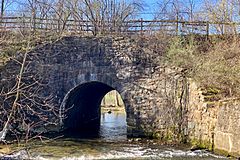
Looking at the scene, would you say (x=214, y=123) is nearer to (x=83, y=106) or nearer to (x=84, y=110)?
(x=83, y=106)

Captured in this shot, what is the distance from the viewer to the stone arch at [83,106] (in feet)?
52.4

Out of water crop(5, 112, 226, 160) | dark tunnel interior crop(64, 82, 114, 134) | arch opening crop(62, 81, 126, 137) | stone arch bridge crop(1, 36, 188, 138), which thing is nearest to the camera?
water crop(5, 112, 226, 160)

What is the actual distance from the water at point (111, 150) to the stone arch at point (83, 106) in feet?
5.19

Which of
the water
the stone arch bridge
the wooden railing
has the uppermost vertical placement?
the wooden railing

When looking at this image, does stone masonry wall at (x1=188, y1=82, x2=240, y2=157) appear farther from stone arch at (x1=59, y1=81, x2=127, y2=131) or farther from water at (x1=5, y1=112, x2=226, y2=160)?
stone arch at (x1=59, y1=81, x2=127, y2=131)

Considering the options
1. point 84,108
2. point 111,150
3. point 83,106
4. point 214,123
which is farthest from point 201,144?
point 84,108

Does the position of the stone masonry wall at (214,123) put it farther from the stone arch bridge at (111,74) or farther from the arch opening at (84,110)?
the arch opening at (84,110)

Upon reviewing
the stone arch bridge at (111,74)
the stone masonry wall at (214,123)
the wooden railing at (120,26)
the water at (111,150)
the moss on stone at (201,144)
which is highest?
the wooden railing at (120,26)

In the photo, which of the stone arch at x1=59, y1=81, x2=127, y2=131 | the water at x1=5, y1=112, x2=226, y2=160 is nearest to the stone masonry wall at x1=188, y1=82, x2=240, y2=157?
the water at x1=5, y1=112, x2=226, y2=160

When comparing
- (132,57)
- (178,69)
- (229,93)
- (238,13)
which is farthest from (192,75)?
(238,13)

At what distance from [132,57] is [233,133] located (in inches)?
246

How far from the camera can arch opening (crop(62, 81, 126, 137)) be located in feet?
53.6

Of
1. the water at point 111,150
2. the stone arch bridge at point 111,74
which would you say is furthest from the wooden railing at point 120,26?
the water at point 111,150

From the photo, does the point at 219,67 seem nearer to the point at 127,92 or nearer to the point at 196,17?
the point at 127,92
